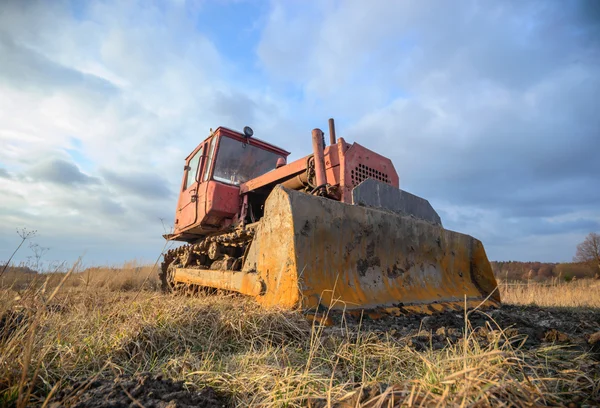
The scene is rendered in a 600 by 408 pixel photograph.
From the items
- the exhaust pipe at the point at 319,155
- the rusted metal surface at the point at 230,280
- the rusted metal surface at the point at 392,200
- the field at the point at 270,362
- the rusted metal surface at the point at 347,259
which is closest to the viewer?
the field at the point at 270,362

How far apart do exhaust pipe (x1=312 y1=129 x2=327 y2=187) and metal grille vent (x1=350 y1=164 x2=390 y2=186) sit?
0.37 metres

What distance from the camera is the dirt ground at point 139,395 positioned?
3.66ft

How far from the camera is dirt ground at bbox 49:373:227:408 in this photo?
1.12 meters

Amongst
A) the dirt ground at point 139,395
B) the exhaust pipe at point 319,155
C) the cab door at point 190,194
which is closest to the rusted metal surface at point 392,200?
the exhaust pipe at point 319,155

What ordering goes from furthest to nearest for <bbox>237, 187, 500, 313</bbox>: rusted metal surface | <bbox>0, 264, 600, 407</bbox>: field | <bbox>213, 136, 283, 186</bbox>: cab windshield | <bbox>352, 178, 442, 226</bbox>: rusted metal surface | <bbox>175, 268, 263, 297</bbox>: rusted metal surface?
<bbox>213, 136, 283, 186</bbox>: cab windshield, <bbox>352, 178, 442, 226</bbox>: rusted metal surface, <bbox>175, 268, 263, 297</bbox>: rusted metal surface, <bbox>237, 187, 500, 313</bbox>: rusted metal surface, <bbox>0, 264, 600, 407</bbox>: field

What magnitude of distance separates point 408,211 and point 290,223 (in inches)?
87.1

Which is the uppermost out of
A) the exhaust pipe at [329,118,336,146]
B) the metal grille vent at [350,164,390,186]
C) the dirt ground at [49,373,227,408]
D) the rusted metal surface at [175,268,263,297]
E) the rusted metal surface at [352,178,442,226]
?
the exhaust pipe at [329,118,336,146]

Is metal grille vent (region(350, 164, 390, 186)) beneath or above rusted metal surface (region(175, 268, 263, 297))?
above

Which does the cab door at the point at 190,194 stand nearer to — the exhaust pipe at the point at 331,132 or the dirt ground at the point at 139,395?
the exhaust pipe at the point at 331,132

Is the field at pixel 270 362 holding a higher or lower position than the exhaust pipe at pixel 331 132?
lower

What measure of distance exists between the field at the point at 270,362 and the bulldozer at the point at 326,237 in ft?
1.20

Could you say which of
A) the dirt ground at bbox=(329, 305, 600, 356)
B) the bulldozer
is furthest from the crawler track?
the dirt ground at bbox=(329, 305, 600, 356)

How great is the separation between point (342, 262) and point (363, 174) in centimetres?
146

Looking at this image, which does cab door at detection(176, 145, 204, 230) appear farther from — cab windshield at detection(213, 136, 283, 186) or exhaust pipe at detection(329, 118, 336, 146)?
exhaust pipe at detection(329, 118, 336, 146)
